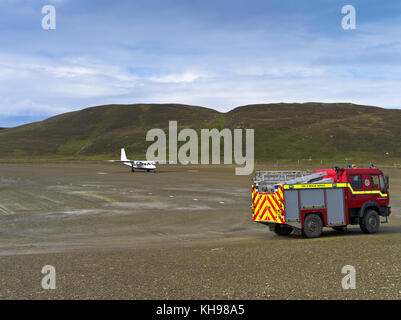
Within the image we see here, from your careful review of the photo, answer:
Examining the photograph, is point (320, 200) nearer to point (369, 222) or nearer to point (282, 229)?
point (282, 229)

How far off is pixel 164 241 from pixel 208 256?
4814mm

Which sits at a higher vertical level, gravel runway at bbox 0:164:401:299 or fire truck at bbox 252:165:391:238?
fire truck at bbox 252:165:391:238

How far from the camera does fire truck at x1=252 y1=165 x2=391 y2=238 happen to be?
17281 millimetres

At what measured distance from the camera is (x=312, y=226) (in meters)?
17.5

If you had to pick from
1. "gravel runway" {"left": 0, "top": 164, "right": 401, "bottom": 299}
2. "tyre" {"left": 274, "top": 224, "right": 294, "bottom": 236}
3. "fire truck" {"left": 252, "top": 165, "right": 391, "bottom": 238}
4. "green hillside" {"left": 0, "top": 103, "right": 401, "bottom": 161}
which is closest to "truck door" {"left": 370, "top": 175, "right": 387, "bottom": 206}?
"fire truck" {"left": 252, "top": 165, "right": 391, "bottom": 238}

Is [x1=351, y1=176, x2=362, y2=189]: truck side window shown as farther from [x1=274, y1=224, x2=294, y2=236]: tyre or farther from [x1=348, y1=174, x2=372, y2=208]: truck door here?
[x1=274, y1=224, x2=294, y2=236]: tyre

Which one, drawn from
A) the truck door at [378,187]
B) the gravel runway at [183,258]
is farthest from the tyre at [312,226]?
the truck door at [378,187]

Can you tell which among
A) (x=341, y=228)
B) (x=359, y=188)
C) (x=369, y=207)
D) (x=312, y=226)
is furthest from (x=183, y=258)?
(x=369, y=207)

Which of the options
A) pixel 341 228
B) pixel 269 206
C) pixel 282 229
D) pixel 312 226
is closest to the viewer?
pixel 312 226

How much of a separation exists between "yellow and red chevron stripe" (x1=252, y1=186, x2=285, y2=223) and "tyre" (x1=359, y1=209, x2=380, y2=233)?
12.4 feet

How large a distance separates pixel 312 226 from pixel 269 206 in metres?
1.76
